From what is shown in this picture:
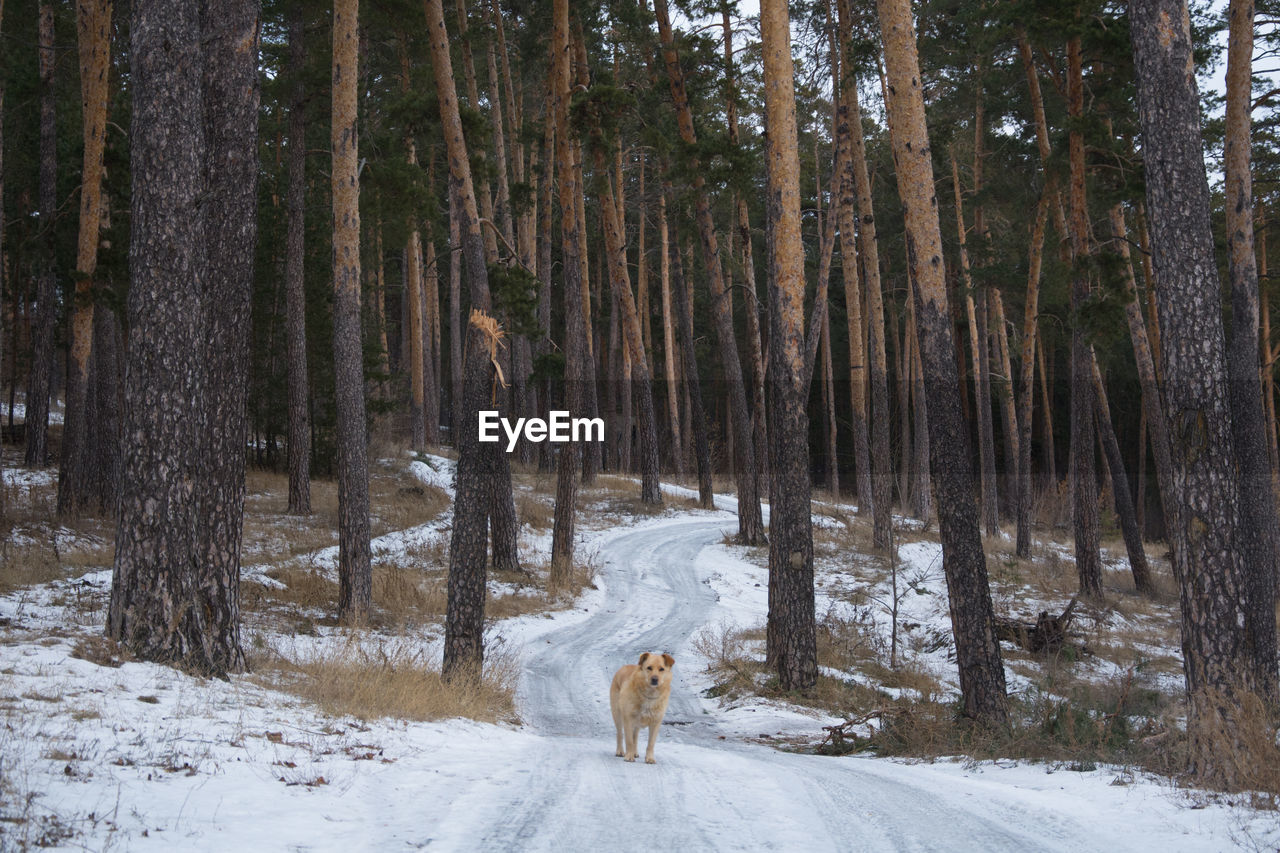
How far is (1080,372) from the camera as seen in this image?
800 inches

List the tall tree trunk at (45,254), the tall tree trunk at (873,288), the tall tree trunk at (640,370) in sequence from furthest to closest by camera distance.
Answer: the tall tree trunk at (640,370), the tall tree trunk at (873,288), the tall tree trunk at (45,254)

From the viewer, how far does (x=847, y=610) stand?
58.3 ft

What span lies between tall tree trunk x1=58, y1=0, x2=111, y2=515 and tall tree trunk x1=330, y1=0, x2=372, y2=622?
6124 millimetres

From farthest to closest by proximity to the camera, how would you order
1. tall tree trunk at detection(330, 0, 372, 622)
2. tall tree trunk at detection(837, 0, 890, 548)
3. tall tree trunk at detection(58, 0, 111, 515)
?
tall tree trunk at detection(837, 0, 890, 548) < tall tree trunk at detection(58, 0, 111, 515) < tall tree trunk at detection(330, 0, 372, 622)

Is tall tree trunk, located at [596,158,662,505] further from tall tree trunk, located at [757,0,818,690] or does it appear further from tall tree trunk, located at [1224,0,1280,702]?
tall tree trunk, located at [1224,0,1280,702]

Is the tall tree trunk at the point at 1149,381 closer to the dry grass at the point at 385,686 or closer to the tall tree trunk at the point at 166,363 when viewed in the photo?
the dry grass at the point at 385,686

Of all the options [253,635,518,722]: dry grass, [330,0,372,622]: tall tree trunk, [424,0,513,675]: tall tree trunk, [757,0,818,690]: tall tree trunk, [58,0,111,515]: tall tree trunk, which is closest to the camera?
[253,635,518,722]: dry grass

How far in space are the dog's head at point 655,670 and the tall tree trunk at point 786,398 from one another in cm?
447

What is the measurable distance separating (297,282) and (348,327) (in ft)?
25.0

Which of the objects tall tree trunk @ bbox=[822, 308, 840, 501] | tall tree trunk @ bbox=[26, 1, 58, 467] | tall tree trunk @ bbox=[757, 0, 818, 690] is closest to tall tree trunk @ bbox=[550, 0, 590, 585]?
tall tree trunk @ bbox=[757, 0, 818, 690]

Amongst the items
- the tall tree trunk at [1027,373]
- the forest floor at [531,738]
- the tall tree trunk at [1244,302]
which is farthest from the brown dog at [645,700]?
the tall tree trunk at [1027,373]

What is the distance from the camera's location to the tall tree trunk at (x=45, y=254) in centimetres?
1936

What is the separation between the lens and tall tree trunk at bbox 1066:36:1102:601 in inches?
720

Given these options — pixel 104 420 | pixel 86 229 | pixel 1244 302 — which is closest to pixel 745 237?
pixel 1244 302
